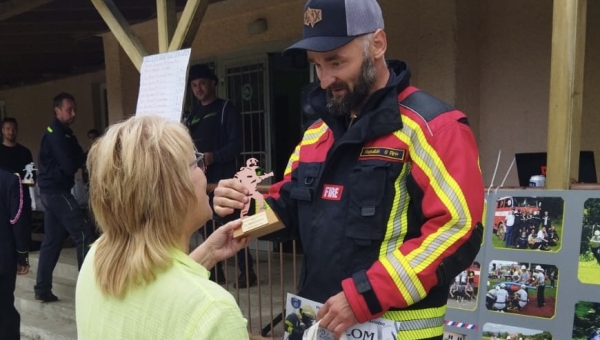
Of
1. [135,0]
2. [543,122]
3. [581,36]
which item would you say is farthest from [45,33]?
[581,36]

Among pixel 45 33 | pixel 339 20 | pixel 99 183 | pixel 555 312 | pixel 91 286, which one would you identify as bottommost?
pixel 555 312

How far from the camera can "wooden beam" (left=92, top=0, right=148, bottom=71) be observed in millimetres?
4195

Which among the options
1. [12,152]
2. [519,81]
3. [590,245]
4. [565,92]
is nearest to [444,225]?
[590,245]

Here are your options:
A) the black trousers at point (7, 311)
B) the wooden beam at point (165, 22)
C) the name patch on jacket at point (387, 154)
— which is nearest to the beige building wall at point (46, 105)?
the black trousers at point (7, 311)

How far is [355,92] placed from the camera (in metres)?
1.65

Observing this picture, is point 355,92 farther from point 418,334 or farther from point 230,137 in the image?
point 230,137

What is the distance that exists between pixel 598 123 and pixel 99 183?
4084mm

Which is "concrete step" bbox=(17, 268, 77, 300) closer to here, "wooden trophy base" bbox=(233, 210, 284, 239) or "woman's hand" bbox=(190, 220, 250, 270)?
"woman's hand" bbox=(190, 220, 250, 270)

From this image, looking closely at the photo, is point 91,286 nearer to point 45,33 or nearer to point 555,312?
point 555,312

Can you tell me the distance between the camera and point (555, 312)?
7.85 feet

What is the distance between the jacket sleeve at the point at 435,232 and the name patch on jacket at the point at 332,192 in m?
0.22

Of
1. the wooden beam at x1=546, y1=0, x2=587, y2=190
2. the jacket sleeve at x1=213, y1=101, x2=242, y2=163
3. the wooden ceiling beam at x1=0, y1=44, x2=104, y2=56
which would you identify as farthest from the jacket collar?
the wooden ceiling beam at x1=0, y1=44, x2=104, y2=56

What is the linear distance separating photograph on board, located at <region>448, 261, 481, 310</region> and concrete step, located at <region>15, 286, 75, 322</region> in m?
4.01

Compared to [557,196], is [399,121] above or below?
above
